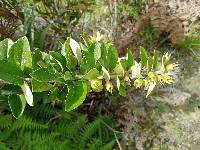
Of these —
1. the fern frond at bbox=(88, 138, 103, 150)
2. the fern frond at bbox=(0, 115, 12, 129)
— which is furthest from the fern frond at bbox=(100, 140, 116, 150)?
the fern frond at bbox=(0, 115, 12, 129)

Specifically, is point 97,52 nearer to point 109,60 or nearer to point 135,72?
point 109,60

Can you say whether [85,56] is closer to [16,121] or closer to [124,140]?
[16,121]

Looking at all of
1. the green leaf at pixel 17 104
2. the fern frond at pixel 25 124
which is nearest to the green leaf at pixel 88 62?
the green leaf at pixel 17 104

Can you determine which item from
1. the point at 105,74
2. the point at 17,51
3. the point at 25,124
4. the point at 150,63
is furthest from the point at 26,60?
the point at 25,124

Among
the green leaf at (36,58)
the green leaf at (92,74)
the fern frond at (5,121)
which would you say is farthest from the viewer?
the fern frond at (5,121)

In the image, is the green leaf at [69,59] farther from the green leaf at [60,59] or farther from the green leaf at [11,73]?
the green leaf at [11,73]

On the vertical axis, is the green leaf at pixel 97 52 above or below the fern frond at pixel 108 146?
above

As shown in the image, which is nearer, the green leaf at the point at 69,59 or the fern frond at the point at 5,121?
the green leaf at the point at 69,59
